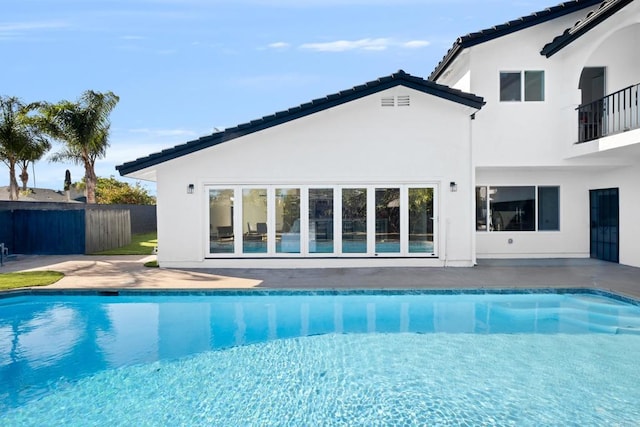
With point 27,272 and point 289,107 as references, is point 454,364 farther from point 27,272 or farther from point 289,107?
point 27,272

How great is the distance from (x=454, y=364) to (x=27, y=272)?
45.6ft

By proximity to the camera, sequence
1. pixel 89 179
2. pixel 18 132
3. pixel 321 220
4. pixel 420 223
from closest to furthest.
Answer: pixel 420 223, pixel 321 220, pixel 18 132, pixel 89 179

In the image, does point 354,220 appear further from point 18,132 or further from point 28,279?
point 18,132

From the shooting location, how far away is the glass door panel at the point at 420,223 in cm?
1430

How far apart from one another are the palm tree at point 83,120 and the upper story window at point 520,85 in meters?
26.5

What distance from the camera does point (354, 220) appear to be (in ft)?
Answer: 47.2

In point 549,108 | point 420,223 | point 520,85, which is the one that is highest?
point 520,85

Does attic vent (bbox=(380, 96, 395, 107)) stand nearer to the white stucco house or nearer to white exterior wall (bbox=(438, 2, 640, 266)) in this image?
the white stucco house

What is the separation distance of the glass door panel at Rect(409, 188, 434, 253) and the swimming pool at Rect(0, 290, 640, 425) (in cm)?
346

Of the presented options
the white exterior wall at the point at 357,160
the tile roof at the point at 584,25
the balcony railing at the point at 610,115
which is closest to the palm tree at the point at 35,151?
the white exterior wall at the point at 357,160

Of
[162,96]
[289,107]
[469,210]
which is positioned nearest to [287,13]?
[289,107]

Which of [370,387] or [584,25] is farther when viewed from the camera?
[584,25]

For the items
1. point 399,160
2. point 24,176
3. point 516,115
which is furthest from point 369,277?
point 24,176

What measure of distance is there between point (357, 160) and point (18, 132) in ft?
91.8
